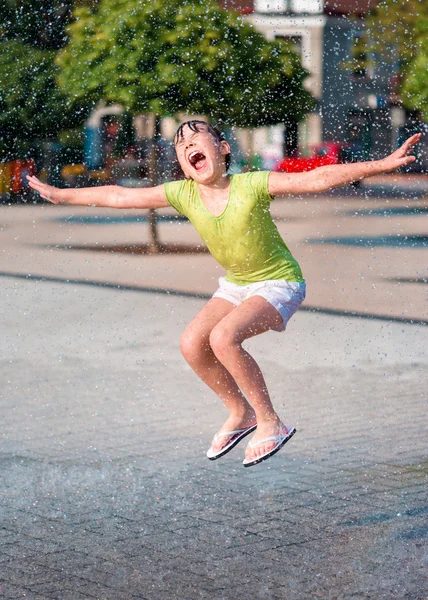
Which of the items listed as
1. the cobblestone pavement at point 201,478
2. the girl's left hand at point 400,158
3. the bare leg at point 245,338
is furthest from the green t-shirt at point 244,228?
the cobblestone pavement at point 201,478

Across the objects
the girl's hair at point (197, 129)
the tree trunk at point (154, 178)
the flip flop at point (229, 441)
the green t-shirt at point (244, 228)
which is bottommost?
the tree trunk at point (154, 178)

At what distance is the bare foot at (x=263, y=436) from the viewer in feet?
15.8

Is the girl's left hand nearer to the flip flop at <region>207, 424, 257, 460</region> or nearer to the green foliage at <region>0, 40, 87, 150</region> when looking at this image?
the flip flop at <region>207, 424, 257, 460</region>

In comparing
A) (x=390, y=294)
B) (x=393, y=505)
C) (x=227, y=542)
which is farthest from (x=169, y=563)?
(x=390, y=294)

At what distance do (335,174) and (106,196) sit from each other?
93cm

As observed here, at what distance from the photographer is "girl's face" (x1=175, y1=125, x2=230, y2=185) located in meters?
4.45

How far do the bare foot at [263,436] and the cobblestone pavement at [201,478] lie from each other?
27.4 inches

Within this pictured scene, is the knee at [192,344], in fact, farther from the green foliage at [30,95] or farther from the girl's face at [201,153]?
the green foliage at [30,95]

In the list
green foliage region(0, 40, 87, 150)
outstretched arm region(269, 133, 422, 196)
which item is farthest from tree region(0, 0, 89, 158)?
outstretched arm region(269, 133, 422, 196)

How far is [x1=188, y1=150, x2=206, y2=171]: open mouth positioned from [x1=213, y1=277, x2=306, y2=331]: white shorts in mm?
512

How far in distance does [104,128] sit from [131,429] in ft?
102

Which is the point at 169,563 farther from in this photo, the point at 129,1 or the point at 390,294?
the point at 390,294

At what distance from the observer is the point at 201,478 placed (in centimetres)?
699

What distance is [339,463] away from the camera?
23.9ft
